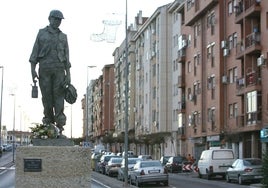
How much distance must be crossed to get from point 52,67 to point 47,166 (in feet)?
7.30

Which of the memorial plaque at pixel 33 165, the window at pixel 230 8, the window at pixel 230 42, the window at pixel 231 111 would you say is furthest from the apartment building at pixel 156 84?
the memorial plaque at pixel 33 165

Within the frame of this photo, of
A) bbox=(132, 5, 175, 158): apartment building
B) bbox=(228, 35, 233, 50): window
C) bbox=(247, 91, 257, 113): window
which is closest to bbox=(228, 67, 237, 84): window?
bbox=(228, 35, 233, 50): window

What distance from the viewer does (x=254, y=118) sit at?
46094mm

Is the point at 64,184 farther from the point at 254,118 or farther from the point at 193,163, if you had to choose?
the point at 193,163

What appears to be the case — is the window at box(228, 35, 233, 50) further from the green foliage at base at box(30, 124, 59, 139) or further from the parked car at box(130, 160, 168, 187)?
the green foliage at base at box(30, 124, 59, 139)

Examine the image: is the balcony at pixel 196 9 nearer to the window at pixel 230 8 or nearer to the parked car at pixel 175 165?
the window at pixel 230 8

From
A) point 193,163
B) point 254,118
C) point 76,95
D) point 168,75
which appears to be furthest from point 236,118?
point 76,95

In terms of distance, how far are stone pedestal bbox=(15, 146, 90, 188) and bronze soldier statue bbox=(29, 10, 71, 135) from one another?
37.5 inches

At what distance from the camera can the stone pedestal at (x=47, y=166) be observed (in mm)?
12234

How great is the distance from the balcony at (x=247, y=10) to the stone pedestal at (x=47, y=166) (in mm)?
36332

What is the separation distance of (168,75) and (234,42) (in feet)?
92.8

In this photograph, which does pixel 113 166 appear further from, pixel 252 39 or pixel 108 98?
pixel 108 98

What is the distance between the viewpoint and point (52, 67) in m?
13.2

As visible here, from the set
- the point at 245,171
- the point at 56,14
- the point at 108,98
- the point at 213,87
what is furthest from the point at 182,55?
the point at 108,98
